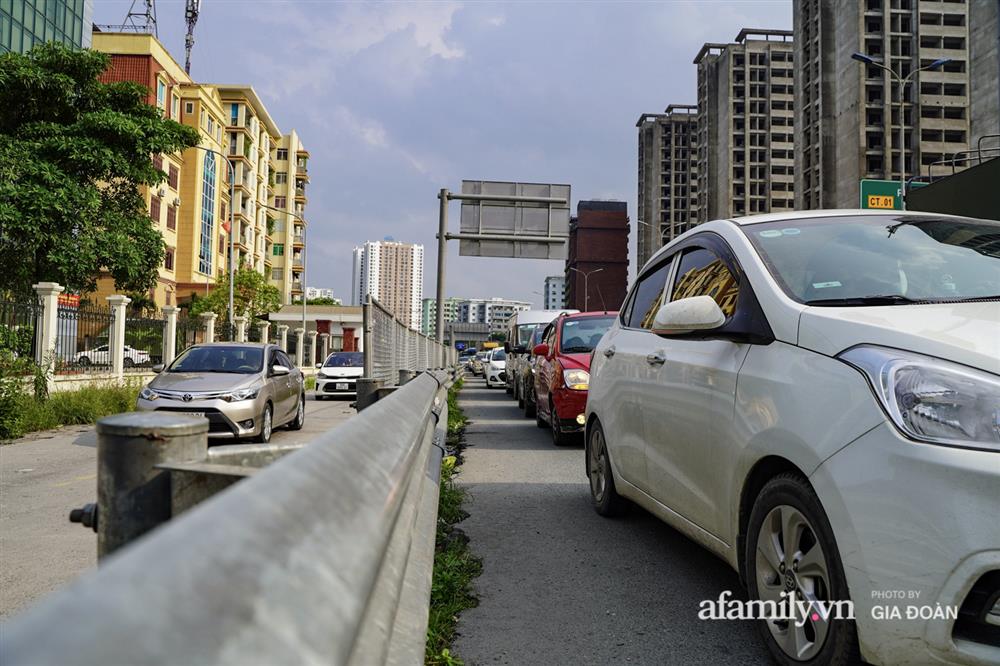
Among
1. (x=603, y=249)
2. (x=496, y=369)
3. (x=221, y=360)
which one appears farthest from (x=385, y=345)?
(x=603, y=249)

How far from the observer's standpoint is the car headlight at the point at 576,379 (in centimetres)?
963

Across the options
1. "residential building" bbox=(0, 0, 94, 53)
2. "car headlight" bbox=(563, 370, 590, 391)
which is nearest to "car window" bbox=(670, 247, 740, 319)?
"car headlight" bbox=(563, 370, 590, 391)

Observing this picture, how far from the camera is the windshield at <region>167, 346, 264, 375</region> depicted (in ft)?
37.8

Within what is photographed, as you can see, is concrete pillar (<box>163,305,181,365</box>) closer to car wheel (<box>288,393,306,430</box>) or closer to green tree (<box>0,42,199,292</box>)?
green tree (<box>0,42,199,292</box>)

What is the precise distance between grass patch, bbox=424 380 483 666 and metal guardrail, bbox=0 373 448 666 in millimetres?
1589

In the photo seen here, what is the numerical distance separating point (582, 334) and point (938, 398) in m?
8.64

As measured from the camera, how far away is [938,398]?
229 cm

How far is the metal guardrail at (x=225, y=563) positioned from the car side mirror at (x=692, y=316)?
7.43ft

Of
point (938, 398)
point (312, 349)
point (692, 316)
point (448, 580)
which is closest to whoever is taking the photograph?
point (938, 398)

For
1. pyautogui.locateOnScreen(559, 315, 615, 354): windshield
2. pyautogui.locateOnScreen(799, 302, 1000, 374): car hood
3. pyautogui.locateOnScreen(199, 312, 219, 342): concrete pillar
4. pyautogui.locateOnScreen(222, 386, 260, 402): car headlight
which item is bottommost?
pyautogui.locateOnScreen(222, 386, 260, 402): car headlight

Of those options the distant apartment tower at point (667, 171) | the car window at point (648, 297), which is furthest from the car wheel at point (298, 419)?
the distant apartment tower at point (667, 171)

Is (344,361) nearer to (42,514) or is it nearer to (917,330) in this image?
(42,514)

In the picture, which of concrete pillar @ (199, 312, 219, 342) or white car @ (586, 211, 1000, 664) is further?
concrete pillar @ (199, 312, 219, 342)

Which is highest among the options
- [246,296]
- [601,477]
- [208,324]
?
[246,296]
